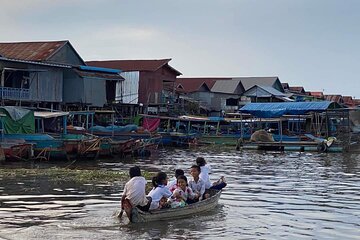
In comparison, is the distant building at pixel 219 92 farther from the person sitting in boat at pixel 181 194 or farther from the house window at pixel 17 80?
the person sitting in boat at pixel 181 194

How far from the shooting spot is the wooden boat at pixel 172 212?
10.7 metres

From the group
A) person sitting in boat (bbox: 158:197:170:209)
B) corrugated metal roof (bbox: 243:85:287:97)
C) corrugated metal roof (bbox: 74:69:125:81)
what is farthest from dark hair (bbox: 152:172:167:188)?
corrugated metal roof (bbox: 243:85:287:97)

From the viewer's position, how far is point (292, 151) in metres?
36.8

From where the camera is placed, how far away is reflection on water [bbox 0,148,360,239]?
10.4 meters

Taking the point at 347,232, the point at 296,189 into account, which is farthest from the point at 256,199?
the point at 347,232

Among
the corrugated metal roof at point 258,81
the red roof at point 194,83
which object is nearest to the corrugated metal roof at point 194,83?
the red roof at point 194,83

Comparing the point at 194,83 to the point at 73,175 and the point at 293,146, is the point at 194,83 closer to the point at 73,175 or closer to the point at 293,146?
the point at 293,146

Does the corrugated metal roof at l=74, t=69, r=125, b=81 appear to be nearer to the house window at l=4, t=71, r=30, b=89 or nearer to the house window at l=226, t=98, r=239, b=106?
the house window at l=4, t=71, r=30, b=89

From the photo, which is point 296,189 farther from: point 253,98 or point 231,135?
point 253,98

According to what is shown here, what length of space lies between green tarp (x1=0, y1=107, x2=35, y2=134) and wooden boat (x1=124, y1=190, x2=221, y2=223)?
55.2ft

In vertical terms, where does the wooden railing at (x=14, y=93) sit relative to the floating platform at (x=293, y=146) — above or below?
above

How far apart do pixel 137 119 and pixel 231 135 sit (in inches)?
300

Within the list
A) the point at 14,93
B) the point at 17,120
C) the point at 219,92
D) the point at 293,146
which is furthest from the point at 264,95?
the point at 17,120

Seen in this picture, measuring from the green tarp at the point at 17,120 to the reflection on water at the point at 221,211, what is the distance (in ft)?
31.6
